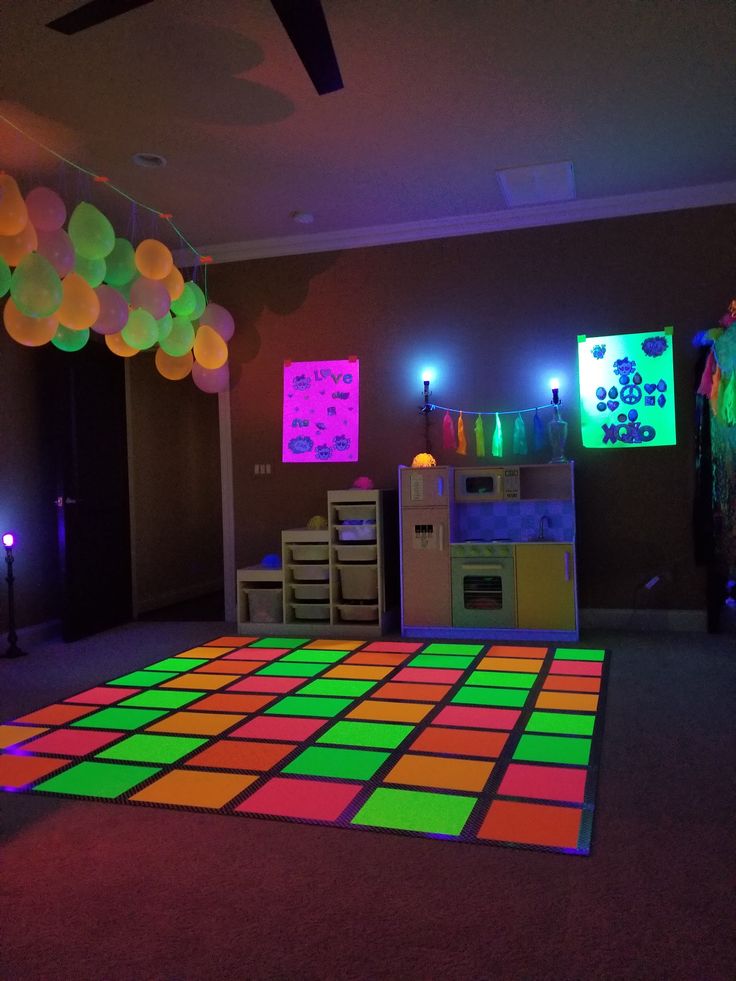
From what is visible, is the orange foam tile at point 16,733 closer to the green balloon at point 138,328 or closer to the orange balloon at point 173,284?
the green balloon at point 138,328

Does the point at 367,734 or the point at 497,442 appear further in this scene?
the point at 497,442

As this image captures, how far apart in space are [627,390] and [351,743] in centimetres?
351

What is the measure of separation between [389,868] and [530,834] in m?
0.46

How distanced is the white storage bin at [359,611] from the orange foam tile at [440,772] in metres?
2.50

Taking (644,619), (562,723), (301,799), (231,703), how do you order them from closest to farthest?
(301,799) → (562,723) → (231,703) → (644,619)

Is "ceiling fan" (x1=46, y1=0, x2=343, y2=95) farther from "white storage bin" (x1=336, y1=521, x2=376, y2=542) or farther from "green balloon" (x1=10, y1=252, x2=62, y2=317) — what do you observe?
"white storage bin" (x1=336, y1=521, x2=376, y2=542)

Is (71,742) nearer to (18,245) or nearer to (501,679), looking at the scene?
(501,679)

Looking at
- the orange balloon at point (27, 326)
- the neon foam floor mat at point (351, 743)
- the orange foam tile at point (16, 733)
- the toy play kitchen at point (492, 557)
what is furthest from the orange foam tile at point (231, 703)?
the orange balloon at point (27, 326)

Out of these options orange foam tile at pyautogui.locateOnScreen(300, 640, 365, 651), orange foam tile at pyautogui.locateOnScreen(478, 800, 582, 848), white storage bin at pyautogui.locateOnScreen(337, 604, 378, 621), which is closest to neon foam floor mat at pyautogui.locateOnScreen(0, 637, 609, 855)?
orange foam tile at pyautogui.locateOnScreen(478, 800, 582, 848)

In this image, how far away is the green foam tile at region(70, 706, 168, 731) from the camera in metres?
3.35

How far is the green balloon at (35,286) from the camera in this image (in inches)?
135

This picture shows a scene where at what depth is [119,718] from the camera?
346 cm

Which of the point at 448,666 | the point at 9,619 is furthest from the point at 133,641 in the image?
the point at 448,666

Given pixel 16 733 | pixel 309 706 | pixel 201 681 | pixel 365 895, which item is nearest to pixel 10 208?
pixel 16 733
